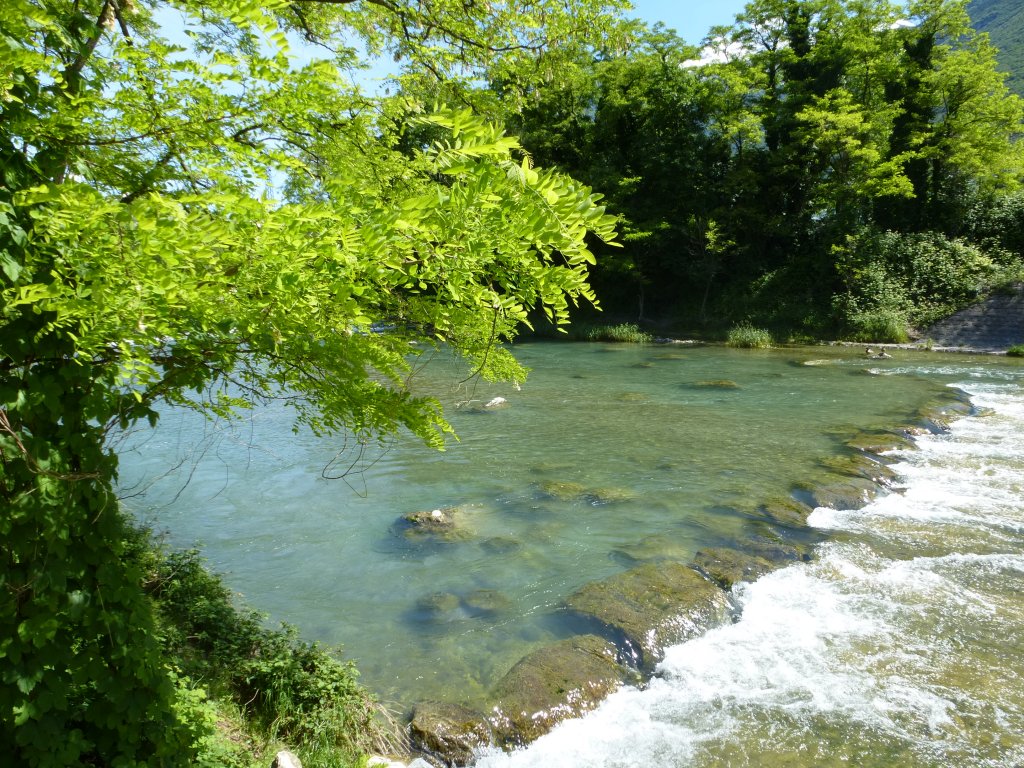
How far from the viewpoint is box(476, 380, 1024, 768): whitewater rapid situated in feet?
16.1

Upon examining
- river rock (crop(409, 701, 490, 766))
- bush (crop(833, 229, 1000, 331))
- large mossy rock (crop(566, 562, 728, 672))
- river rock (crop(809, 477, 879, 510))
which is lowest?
river rock (crop(409, 701, 490, 766))

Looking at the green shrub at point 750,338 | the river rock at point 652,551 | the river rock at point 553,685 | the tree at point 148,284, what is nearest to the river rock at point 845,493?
the river rock at point 652,551

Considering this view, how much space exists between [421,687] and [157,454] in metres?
8.46

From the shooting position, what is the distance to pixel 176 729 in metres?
3.23

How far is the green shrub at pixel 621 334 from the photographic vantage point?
3294 centimetres

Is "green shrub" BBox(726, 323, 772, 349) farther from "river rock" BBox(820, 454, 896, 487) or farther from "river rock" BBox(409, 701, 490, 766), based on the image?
"river rock" BBox(409, 701, 490, 766)

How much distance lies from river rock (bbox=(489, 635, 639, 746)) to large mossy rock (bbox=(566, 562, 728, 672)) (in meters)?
0.32

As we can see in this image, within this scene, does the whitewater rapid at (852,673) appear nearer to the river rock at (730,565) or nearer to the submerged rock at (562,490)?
the river rock at (730,565)

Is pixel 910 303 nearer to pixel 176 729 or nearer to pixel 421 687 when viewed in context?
pixel 421 687

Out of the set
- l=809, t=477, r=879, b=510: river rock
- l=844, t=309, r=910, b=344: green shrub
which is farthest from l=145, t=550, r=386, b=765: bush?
l=844, t=309, r=910, b=344: green shrub

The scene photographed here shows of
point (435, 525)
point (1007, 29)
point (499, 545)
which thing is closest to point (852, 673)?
point (499, 545)

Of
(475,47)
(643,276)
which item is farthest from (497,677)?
(643,276)

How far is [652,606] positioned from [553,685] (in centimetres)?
168

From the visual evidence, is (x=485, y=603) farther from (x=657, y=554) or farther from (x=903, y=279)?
(x=903, y=279)
